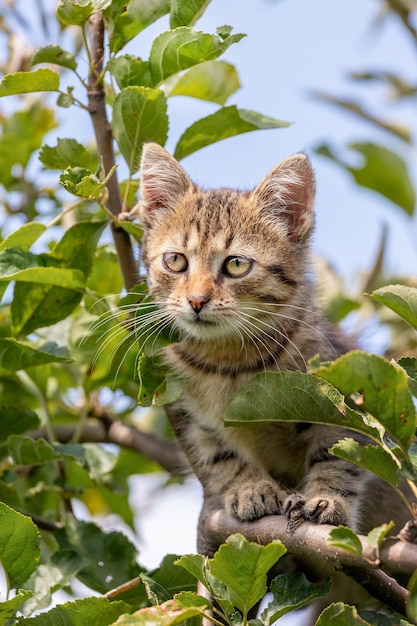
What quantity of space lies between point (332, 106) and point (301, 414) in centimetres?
130

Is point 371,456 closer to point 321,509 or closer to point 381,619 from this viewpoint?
point 381,619

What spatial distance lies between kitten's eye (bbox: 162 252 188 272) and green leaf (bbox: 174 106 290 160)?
0.47m

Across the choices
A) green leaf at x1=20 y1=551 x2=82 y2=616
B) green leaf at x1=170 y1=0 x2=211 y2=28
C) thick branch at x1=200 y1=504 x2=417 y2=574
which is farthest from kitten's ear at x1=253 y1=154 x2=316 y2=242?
green leaf at x1=20 y1=551 x2=82 y2=616

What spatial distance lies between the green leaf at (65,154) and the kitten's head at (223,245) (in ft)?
0.99

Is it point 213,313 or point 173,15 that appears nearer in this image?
point 173,15

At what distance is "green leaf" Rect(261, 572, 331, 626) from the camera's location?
2031 millimetres

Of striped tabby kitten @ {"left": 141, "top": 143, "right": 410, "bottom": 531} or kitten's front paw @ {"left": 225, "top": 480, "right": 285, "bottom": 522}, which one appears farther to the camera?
striped tabby kitten @ {"left": 141, "top": 143, "right": 410, "bottom": 531}

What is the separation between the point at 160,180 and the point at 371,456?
5.92 ft

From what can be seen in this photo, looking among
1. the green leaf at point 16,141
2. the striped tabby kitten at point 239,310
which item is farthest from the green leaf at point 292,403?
the green leaf at point 16,141

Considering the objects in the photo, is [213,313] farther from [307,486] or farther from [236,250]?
[307,486]

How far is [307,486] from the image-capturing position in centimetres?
288

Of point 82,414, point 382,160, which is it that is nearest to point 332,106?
point 382,160

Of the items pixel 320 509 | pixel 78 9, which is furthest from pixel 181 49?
pixel 320 509

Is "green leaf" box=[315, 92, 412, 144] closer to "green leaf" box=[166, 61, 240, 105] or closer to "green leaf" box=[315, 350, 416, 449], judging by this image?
"green leaf" box=[166, 61, 240, 105]
